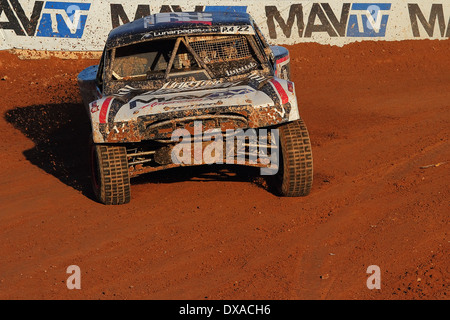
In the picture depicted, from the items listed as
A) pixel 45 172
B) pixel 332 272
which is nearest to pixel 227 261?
pixel 332 272

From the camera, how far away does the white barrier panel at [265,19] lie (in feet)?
42.9

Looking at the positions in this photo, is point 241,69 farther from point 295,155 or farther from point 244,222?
point 244,222

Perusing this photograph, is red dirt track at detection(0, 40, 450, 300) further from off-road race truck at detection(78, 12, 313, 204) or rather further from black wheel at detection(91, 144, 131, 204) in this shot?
off-road race truck at detection(78, 12, 313, 204)

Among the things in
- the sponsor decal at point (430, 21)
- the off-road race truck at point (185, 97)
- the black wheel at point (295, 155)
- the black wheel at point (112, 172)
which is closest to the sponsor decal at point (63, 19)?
the off-road race truck at point (185, 97)

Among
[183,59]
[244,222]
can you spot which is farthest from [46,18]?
[244,222]

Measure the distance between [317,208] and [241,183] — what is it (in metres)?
1.11

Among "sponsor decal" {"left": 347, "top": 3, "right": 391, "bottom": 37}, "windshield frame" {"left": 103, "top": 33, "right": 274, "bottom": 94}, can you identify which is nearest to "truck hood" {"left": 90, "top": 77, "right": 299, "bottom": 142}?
"windshield frame" {"left": 103, "top": 33, "right": 274, "bottom": 94}

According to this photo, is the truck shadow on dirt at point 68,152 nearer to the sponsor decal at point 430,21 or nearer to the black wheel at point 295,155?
the black wheel at point 295,155

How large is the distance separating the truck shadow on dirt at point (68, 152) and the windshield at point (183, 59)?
3.55 ft

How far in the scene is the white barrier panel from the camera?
1308 cm

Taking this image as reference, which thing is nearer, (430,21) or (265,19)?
(265,19)

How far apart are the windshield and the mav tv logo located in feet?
21.2

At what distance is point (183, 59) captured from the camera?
22.9 feet

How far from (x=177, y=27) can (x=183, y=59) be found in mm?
336
